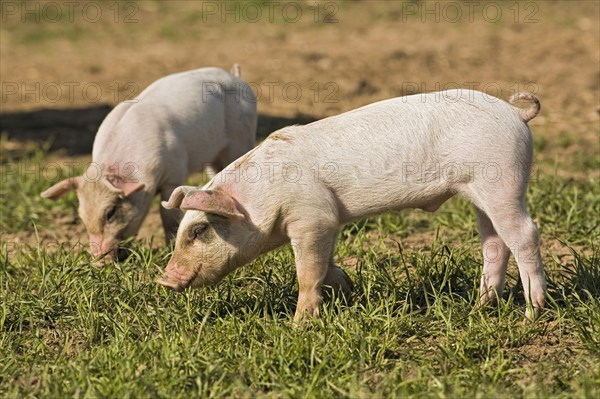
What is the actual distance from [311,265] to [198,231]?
61cm

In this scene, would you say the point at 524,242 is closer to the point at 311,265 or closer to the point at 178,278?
the point at 311,265

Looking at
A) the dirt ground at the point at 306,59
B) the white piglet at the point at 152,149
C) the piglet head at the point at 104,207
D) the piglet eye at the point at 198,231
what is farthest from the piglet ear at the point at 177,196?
the dirt ground at the point at 306,59

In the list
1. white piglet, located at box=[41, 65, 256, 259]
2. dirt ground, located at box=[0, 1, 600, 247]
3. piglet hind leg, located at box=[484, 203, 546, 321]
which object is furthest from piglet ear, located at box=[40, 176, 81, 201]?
piglet hind leg, located at box=[484, 203, 546, 321]

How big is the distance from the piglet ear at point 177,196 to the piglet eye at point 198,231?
151mm

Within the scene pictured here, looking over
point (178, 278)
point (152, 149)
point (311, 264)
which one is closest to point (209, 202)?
point (178, 278)

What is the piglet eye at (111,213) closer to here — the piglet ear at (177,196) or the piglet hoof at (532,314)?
the piglet ear at (177,196)

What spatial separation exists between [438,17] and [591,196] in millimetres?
7485

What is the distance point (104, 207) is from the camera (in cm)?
657

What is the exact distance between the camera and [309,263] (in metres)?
4.96

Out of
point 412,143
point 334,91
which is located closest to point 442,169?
point 412,143

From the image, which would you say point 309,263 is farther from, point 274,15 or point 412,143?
point 274,15

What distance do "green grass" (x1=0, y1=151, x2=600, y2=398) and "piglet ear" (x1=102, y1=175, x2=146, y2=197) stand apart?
394 millimetres

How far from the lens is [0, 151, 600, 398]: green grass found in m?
4.39

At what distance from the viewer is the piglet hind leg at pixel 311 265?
4.91 m
